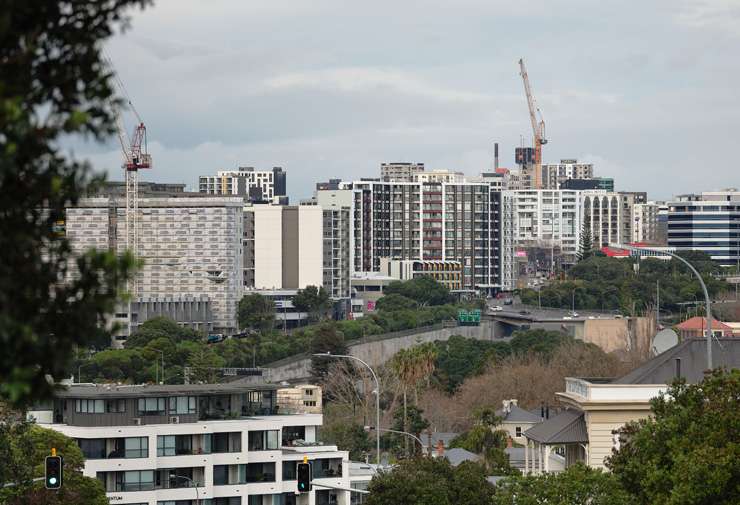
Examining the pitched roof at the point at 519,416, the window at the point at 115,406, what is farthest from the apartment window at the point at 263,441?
the pitched roof at the point at 519,416

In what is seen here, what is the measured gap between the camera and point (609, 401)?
221ft

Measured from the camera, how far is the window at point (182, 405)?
9731 centimetres

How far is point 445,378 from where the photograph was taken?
619ft

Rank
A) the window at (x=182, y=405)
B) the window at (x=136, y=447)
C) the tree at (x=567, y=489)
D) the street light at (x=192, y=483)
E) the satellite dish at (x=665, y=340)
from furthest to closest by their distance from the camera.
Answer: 1. the window at (x=182, y=405)
2. the street light at (x=192, y=483)
3. the window at (x=136, y=447)
4. the satellite dish at (x=665, y=340)
5. the tree at (x=567, y=489)

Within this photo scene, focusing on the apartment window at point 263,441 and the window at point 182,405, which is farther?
the apartment window at point 263,441

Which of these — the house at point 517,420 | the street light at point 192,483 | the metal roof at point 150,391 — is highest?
the metal roof at point 150,391

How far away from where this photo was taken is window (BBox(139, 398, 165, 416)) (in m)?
95.8

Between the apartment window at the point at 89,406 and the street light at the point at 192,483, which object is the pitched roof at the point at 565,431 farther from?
the apartment window at the point at 89,406

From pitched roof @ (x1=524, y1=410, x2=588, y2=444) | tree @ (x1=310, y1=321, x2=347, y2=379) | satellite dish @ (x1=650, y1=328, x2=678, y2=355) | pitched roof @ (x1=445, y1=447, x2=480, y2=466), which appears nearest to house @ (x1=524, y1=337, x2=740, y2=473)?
pitched roof @ (x1=524, y1=410, x2=588, y2=444)

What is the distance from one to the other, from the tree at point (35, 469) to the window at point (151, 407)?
334 inches

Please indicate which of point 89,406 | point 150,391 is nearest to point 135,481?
point 89,406

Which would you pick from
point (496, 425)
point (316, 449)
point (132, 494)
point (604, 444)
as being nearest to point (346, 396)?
point (496, 425)

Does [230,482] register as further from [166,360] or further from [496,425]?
[166,360]

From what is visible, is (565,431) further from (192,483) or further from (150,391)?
(150,391)
